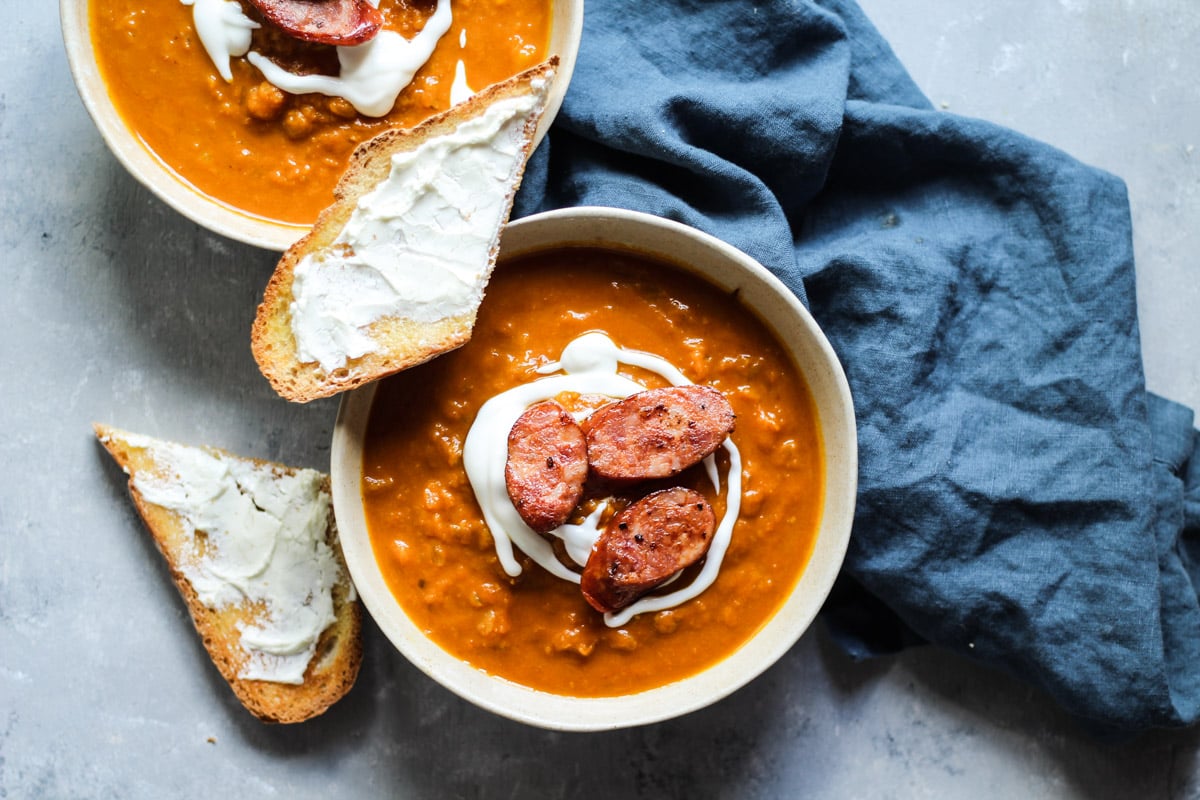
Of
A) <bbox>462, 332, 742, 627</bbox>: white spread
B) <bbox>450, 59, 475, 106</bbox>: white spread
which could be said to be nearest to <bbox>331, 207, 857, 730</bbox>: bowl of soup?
<bbox>462, 332, 742, 627</bbox>: white spread

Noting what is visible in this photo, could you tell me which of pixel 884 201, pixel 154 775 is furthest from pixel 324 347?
pixel 884 201

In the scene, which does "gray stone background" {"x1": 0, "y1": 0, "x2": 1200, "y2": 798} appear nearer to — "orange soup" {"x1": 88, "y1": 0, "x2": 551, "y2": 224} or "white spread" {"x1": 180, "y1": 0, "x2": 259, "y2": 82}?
"orange soup" {"x1": 88, "y1": 0, "x2": 551, "y2": 224}

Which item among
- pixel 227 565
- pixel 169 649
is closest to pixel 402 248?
pixel 227 565

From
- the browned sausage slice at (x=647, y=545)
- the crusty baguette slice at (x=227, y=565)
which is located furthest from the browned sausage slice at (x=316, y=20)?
the browned sausage slice at (x=647, y=545)

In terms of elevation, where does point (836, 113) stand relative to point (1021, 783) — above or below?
above

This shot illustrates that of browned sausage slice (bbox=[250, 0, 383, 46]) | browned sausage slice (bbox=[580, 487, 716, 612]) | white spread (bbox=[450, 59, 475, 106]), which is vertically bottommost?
browned sausage slice (bbox=[580, 487, 716, 612])

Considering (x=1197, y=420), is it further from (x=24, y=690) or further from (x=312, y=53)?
(x=24, y=690)

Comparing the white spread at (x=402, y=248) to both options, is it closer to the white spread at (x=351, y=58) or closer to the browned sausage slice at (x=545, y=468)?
the white spread at (x=351, y=58)

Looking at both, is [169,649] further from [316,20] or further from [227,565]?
[316,20]
